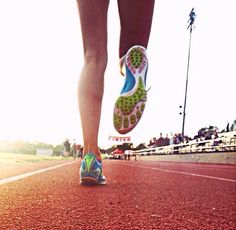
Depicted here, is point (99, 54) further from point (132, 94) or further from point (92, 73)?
point (132, 94)

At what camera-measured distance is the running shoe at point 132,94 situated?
8.57ft

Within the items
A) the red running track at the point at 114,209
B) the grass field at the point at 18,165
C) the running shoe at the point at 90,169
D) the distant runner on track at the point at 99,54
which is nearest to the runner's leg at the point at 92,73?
the distant runner on track at the point at 99,54

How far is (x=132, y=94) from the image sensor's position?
8.82ft

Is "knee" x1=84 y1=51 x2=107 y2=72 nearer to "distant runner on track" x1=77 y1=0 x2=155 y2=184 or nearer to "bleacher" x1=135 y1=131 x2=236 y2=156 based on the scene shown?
"distant runner on track" x1=77 y1=0 x2=155 y2=184

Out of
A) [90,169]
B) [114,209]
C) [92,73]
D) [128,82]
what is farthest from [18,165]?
[114,209]

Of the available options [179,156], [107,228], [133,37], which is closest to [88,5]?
[133,37]

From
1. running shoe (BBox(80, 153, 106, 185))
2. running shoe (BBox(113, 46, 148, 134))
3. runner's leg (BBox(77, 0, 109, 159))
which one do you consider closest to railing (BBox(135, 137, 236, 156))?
running shoe (BBox(80, 153, 106, 185))

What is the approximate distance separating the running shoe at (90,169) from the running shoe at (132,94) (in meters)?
0.53

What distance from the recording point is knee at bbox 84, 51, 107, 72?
119 inches

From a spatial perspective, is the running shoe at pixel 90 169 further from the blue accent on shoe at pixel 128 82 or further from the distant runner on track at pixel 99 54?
the blue accent on shoe at pixel 128 82

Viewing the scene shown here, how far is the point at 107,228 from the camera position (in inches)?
70.2

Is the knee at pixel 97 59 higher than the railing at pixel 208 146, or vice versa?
the railing at pixel 208 146

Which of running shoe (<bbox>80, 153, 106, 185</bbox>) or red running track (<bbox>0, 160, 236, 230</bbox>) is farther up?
running shoe (<bbox>80, 153, 106, 185</bbox>)

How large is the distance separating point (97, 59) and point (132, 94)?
51 centimetres
